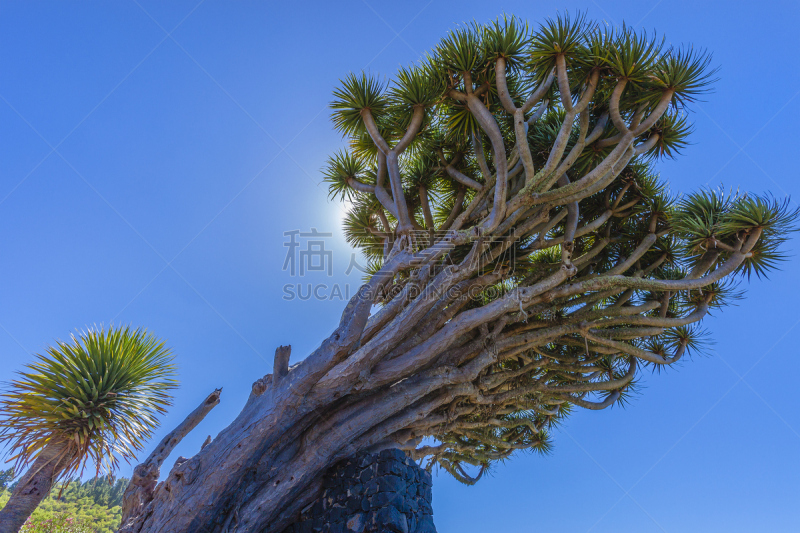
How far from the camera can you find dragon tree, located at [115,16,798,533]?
17.2 feet

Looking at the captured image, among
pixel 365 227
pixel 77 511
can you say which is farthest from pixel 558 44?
pixel 77 511

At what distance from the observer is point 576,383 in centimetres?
777

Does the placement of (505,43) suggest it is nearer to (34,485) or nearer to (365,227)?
(365,227)

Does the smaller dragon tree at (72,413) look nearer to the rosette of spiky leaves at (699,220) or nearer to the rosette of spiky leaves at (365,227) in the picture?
the rosette of spiky leaves at (365,227)

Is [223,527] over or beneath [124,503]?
beneath

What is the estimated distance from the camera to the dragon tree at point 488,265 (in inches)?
206

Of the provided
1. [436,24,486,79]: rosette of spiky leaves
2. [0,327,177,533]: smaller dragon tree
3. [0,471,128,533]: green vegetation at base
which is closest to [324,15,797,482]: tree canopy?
[436,24,486,79]: rosette of spiky leaves

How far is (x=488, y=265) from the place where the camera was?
7.10 m

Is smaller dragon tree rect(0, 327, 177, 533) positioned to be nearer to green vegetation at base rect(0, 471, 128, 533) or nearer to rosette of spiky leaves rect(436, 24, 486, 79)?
green vegetation at base rect(0, 471, 128, 533)

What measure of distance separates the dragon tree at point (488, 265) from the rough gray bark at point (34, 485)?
1058 millimetres

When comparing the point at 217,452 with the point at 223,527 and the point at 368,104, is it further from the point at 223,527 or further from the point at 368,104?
the point at 368,104

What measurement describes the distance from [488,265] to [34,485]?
22.3ft

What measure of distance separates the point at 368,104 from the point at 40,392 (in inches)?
241

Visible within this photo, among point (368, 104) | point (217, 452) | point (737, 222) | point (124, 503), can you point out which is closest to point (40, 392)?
point (124, 503)
